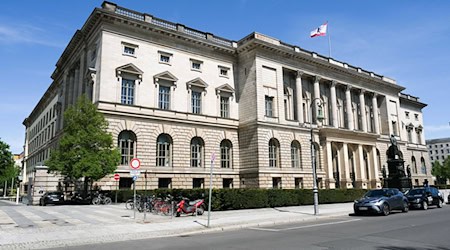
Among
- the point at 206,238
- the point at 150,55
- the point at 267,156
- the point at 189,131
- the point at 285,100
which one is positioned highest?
the point at 150,55

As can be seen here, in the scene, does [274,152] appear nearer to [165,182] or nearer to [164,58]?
[165,182]

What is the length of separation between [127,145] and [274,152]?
57.3ft

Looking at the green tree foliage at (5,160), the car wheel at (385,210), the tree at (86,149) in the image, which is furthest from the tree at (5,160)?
the car wheel at (385,210)

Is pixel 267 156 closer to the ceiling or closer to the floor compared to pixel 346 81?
closer to the floor

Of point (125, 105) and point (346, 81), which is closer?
point (125, 105)

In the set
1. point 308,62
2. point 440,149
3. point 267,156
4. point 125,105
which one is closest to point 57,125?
point 125,105

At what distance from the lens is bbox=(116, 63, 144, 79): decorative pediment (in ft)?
112

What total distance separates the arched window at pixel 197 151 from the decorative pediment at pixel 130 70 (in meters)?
9.55

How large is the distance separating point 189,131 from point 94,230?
24370 mm

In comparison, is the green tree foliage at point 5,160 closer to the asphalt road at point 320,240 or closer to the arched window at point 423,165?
the asphalt road at point 320,240

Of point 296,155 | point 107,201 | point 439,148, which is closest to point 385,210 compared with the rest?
point 107,201

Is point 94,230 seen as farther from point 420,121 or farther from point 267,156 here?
point 420,121

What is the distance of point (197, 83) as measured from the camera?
3975 centimetres

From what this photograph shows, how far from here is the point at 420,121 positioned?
243 ft
